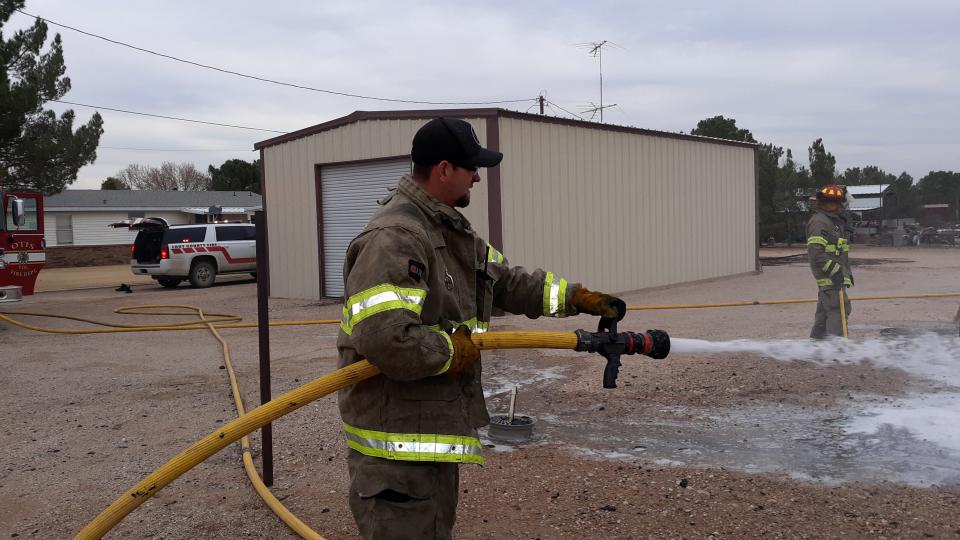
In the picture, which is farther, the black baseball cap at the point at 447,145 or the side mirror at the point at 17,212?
the side mirror at the point at 17,212

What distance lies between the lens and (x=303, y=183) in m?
16.5

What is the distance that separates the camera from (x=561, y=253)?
14.6 metres

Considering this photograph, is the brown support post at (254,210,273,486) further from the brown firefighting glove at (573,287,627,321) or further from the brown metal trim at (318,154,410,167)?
the brown metal trim at (318,154,410,167)

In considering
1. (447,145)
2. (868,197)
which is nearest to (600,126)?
(447,145)

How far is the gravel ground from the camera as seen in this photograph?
12.7 ft

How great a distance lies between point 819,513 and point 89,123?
76.1 ft

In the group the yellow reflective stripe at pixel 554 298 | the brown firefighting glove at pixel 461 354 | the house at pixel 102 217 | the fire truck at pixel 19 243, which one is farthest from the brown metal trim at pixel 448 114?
the house at pixel 102 217

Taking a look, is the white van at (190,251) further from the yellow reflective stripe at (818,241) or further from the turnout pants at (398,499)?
the turnout pants at (398,499)

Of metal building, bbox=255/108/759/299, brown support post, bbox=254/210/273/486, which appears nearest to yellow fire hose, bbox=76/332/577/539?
brown support post, bbox=254/210/273/486

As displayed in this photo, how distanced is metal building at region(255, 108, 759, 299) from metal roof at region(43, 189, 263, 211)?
922 inches

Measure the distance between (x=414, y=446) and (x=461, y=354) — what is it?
0.32 meters

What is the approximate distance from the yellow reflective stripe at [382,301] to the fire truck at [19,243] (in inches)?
460

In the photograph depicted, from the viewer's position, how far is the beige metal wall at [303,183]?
14695 mm

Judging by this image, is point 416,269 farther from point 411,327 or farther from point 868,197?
point 868,197
